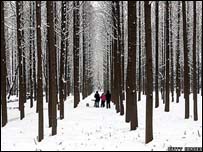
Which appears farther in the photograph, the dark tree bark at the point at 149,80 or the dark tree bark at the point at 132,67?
the dark tree bark at the point at 132,67

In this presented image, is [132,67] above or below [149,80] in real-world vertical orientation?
above

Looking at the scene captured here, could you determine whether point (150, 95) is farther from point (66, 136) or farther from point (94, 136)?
point (66, 136)

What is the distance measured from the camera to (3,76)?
17969 mm

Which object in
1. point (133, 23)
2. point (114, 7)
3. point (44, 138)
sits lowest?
point (44, 138)

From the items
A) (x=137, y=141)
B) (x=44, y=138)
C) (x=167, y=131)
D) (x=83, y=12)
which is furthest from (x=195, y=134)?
(x=83, y=12)

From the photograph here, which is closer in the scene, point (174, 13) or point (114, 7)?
point (114, 7)

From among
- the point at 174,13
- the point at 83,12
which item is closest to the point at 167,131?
the point at 83,12

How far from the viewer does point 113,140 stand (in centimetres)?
1184

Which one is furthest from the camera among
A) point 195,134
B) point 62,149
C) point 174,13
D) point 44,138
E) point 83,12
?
point 174,13

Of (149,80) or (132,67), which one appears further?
(132,67)

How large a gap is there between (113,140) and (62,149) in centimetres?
208

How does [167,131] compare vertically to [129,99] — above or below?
below

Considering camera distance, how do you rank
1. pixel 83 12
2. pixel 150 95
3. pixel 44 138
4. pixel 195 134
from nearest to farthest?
1. pixel 150 95
2. pixel 195 134
3. pixel 44 138
4. pixel 83 12

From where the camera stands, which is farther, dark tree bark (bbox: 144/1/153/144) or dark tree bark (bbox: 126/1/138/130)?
dark tree bark (bbox: 126/1/138/130)
